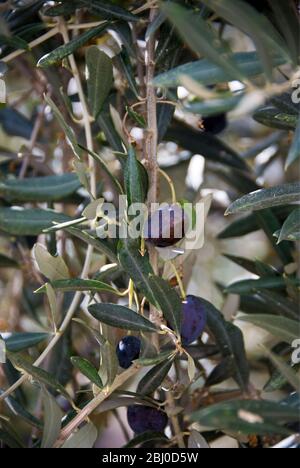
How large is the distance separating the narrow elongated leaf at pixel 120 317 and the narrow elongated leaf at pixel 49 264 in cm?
7

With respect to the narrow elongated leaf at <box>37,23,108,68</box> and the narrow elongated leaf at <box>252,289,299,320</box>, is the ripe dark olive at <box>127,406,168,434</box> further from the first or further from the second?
the narrow elongated leaf at <box>37,23,108,68</box>

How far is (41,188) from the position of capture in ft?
3.78

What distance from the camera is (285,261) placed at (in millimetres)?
1165

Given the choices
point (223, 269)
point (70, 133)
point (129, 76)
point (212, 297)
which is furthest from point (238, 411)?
point (223, 269)

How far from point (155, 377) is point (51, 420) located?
0.13 meters

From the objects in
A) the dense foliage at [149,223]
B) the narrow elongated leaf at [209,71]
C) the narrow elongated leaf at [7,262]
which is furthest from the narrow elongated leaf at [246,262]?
the narrow elongated leaf at [209,71]

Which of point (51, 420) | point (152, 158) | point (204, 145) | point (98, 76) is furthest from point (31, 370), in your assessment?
point (204, 145)

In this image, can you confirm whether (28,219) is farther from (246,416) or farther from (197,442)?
(246,416)

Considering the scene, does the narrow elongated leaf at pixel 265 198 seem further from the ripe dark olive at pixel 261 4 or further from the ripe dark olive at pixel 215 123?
the ripe dark olive at pixel 215 123

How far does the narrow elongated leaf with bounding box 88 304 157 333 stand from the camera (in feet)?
2.75

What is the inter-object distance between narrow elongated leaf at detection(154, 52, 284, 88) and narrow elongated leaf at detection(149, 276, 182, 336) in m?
0.23

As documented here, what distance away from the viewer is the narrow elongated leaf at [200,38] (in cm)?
59

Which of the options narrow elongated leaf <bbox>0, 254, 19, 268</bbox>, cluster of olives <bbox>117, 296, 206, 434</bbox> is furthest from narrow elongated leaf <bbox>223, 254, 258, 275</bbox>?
narrow elongated leaf <bbox>0, 254, 19, 268</bbox>

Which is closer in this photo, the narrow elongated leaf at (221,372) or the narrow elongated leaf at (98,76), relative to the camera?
the narrow elongated leaf at (98,76)
